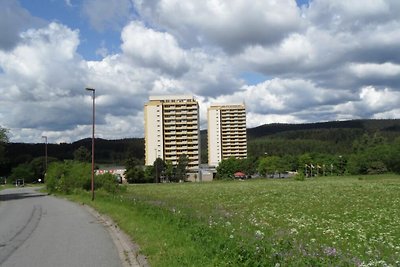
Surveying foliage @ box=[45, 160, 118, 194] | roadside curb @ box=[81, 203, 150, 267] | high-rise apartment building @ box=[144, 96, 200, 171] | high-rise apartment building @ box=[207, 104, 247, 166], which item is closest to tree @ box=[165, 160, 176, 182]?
high-rise apartment building @ box=[144, 96, 200, 171]

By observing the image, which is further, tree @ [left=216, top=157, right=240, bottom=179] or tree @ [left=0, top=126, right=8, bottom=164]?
tree @ [left=216, top=157, right=240, bottom=179]

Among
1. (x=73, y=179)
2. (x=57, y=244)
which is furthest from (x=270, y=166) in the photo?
(x=57, y=244)

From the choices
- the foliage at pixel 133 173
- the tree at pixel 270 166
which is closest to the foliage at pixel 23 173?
the foliage at pixel 133 173

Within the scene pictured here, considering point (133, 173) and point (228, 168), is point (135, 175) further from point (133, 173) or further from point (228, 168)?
point (228, 168)

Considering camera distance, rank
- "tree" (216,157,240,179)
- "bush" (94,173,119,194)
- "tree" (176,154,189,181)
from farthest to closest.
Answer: "tree" (216,157,240,179)
"tree" (176,154,189,181)
"bush" (94,173,119,194)

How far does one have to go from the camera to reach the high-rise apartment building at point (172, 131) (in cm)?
16500

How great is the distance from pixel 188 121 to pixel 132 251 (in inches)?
6248

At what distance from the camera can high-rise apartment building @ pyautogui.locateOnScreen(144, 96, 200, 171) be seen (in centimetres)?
16500

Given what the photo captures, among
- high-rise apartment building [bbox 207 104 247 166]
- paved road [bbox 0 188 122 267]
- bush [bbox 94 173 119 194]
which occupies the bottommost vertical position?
paved road [bbox 0 188 122 267]

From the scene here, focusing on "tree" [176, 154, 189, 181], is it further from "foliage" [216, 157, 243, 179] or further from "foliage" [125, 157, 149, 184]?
"foliage" [216, 157, 243, 179]

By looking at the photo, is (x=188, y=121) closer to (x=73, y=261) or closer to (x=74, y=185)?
(x=74, y=185)

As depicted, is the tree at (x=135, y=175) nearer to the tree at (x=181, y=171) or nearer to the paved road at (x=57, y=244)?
the tree at (x=181, y=171)

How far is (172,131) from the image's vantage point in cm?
16812

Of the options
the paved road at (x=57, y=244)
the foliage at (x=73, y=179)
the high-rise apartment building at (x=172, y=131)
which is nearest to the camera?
the paved road at (x=57, y=244)
